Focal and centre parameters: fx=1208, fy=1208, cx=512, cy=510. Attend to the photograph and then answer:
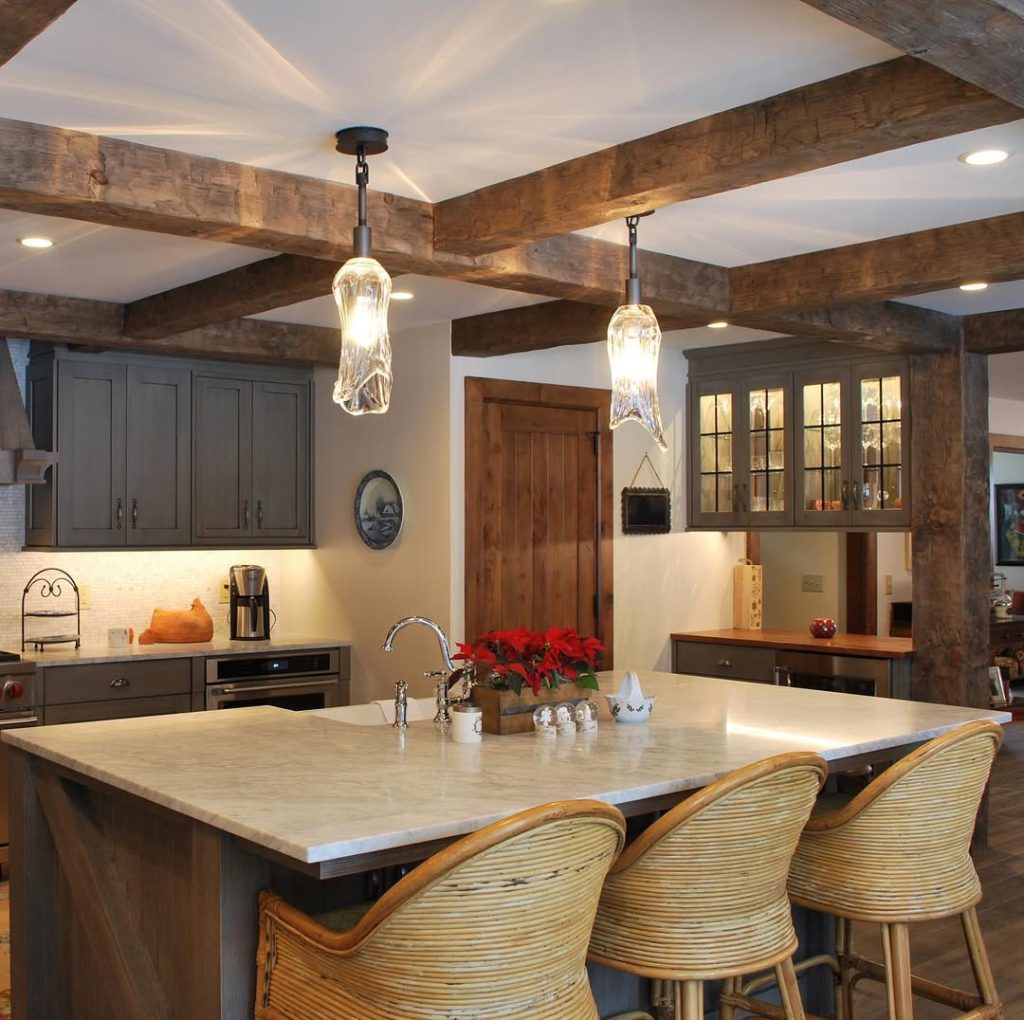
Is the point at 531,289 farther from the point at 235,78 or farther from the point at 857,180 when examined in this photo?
the point at 235,78

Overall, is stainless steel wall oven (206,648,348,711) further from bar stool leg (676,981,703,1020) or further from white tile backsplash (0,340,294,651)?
bar stool leg (676,981,703,1020)

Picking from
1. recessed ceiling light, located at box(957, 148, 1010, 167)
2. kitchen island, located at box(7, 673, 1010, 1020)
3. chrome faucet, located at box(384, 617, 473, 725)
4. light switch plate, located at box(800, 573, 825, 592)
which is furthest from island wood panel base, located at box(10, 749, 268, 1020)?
light switch plate, located at box(800, 573, 825, 592)

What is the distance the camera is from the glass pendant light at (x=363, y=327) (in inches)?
115

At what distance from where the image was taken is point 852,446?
5.93 metres

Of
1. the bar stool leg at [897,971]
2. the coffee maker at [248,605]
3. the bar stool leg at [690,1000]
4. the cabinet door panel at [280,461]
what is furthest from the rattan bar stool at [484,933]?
the cabinet door panel at [280,461]

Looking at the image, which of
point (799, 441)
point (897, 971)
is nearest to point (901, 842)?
point (897, 971)

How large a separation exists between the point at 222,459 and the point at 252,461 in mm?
164

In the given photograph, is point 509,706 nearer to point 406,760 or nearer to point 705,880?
point 406,760

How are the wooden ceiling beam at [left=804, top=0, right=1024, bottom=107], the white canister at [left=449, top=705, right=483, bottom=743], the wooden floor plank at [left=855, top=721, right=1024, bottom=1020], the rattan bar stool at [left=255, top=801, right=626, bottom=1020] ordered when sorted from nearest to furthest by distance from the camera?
the wooden ceiling beam at [left=804, top=0, right=1024, bottom=107], the rattan bar stool at [left=255, top=801, right=626, bottom=1020], the white canister at [left=449, top=705, right=483, bottom=743], the wooden floor plank at [left=855, top=721, right=1024, bottom=1020]

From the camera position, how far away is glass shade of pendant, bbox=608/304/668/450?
10.6 ft

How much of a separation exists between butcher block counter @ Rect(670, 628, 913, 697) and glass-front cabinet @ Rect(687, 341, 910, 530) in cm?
61

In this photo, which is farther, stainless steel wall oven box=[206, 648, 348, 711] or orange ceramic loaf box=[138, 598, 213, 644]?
orange ceramic loaf box=[138, 598, 213, 644]

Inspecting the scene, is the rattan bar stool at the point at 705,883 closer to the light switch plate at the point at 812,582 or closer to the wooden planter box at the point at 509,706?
the wooden planter box at the point at 509,706

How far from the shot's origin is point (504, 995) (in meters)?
2.15
